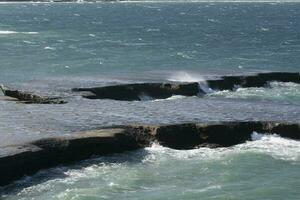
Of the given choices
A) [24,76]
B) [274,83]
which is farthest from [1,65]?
[274,83]

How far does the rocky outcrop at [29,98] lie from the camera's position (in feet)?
118

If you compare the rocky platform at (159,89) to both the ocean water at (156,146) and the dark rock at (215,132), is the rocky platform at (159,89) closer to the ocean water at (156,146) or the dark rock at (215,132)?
the ocean water at (156,146)

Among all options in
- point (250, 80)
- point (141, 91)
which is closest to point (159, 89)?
point (141, 91)

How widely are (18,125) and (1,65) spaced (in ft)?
115

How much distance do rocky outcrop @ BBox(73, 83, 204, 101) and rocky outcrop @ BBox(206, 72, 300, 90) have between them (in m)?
2.83

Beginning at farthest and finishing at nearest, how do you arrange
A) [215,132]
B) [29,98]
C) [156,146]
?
[29,98], [215,132], [156,146]

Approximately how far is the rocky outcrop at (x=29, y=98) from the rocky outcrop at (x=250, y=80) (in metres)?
13.5

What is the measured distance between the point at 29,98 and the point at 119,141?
36.4ft

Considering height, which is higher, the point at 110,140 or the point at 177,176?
the point at 110,140

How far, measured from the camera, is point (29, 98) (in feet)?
121

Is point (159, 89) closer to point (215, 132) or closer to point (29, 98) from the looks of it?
point (29, 98)

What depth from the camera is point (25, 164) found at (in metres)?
24.1

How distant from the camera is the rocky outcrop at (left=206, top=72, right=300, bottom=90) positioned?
152 ft

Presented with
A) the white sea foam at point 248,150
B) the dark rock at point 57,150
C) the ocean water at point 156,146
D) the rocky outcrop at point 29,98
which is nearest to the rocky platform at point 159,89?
the ocean water at point 156,146
